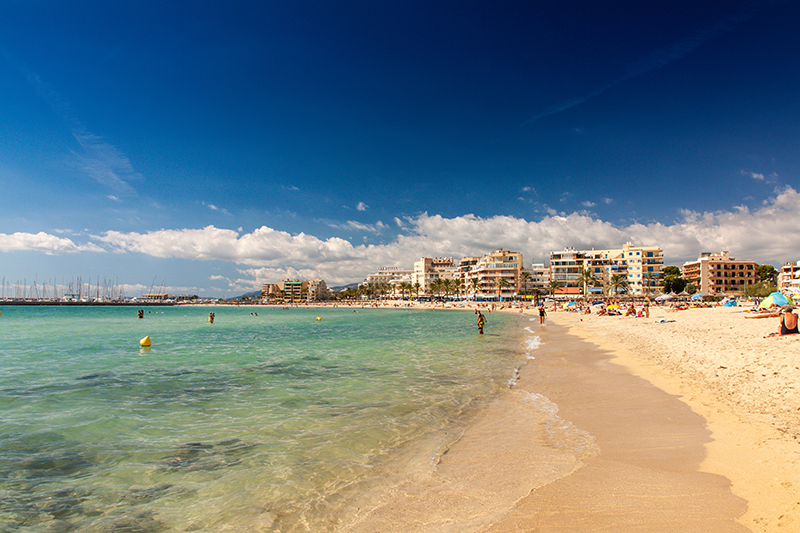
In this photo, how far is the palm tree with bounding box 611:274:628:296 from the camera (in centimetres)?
10899

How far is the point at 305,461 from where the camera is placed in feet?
22.3

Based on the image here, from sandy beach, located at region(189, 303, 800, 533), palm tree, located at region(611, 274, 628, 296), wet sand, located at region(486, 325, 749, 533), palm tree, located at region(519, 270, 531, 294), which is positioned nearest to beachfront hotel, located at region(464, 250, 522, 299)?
palm tree, located at region(519, 270, 531, 294)

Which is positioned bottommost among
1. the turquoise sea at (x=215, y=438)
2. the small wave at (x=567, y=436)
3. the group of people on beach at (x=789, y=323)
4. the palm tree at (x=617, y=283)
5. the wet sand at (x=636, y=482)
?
the turquoise sea at (x=215, y=438)

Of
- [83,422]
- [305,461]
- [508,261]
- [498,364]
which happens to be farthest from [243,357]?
[508,261]

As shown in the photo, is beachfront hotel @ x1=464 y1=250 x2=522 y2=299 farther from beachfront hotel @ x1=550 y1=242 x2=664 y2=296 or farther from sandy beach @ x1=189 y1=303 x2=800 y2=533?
sandy beach @ x1=189 y1=303 x2=800 y2=533

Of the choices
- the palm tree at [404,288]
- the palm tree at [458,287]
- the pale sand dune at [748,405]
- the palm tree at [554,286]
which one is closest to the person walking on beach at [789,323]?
the pale sand dune at [748,405]

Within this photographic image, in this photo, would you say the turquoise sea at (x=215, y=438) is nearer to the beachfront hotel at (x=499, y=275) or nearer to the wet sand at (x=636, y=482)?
the wet sand at (x=636, y=482)

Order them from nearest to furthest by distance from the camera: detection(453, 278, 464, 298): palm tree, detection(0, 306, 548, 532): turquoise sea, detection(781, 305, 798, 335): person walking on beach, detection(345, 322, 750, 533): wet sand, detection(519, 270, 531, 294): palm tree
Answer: detection(345, 322, 750, 533): wet sand → detection(0, 306, 548, 532): turquoise sea → detection(781, 305, 798, 335): person walking on beach → detection(519, 270, 531, 294): palm tree → detection(453, 278, 464, 298): palm tree

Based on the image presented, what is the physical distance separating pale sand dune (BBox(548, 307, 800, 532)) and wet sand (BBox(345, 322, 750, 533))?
254mm

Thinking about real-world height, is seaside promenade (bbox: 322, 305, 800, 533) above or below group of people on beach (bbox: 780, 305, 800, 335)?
below

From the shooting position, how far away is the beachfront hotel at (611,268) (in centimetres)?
11794

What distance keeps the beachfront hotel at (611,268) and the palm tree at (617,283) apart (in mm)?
556

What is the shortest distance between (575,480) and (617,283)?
119 metres

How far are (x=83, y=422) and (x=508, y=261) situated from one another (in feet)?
446
